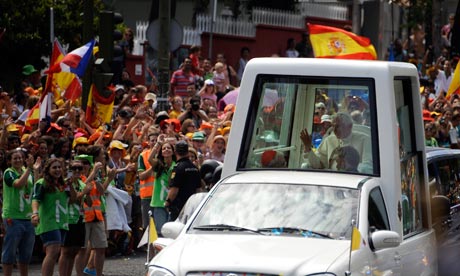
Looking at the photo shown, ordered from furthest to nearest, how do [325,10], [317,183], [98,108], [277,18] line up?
1. [325,10]
2. [277,18]
3. [98,108]
4. [317,183]

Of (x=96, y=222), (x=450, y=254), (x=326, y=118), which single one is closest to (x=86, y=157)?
(x=96, y=222)

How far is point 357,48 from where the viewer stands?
72.2ft

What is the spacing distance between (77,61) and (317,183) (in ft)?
31.3

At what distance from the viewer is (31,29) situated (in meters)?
29.8

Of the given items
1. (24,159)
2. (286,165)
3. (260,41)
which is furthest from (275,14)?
(286,165)

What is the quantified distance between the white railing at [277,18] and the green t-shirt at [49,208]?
873 inches

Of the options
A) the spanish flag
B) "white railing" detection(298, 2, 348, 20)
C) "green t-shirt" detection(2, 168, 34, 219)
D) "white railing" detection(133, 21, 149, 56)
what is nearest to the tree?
"white railing" detection(133, 21, 149, 56)

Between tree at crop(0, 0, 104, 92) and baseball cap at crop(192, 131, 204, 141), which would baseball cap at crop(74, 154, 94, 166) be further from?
tree at crop(0, 0, 104, 92)

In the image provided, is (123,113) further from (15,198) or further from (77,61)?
(15,198)

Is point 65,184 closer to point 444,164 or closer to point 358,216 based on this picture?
point 444,164

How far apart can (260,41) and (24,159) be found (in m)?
21.6

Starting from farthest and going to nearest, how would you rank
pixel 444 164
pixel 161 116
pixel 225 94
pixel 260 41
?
pixel 260 41 < pixel 225 94 < pixel 161 116 < pixel 444 164

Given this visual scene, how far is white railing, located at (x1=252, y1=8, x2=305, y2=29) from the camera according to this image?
37500mm

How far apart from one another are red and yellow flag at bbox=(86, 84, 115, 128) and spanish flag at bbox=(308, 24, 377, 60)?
3.56 meters
